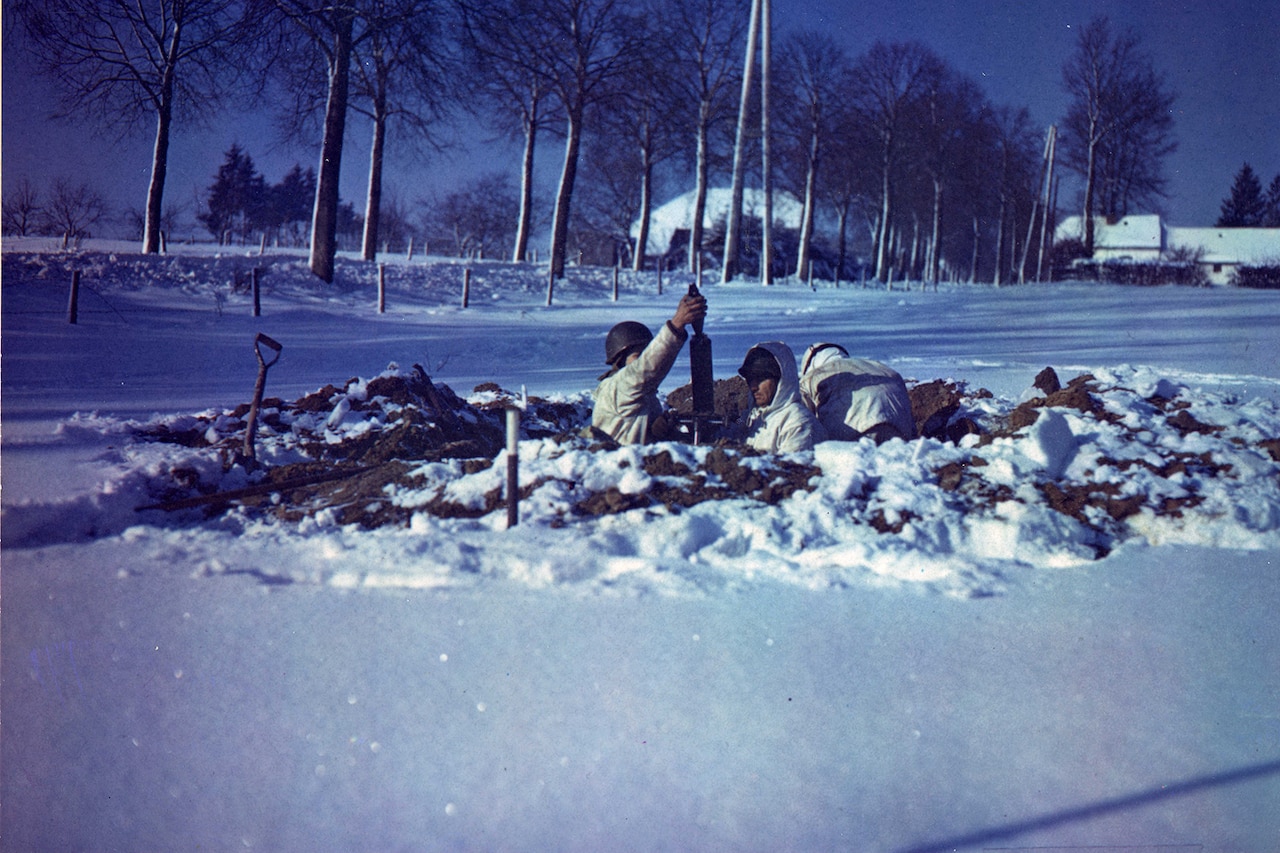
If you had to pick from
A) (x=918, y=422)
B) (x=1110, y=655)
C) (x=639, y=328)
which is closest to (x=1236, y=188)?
(x=918, y=422)

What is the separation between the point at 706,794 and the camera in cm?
243

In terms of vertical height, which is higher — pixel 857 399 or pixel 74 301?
pixel 74 301

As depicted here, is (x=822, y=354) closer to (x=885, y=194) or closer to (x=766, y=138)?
(x=766, y=138)

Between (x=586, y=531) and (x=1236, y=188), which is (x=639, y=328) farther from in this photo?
(x=1236, y=188)

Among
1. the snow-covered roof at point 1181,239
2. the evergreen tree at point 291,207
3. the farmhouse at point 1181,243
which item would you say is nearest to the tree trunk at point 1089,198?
the farmhouse at point 1181,243

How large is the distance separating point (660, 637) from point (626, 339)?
335cm

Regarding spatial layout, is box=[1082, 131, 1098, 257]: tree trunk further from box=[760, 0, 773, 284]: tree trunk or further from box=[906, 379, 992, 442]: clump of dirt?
box=[906, 379, 992, 442]: clump of dirt

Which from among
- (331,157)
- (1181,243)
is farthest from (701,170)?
(1181,243)

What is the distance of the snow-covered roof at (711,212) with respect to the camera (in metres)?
45.3

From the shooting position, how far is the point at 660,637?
327 cm

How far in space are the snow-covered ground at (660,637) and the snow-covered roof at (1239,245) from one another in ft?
97.9

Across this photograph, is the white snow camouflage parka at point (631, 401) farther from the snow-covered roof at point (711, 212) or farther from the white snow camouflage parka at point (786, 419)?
the snow-covered roof at point (711, 212)

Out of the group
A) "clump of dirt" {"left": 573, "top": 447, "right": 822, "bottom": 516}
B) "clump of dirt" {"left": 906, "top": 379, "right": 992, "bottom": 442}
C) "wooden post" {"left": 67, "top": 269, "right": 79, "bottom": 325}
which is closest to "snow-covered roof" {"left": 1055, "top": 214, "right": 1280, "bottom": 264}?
Answer: "clump of dirt" {"left": 906, "top": 379, "right": 992, "bottom": 442}

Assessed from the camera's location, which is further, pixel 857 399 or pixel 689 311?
pixel 857 399
